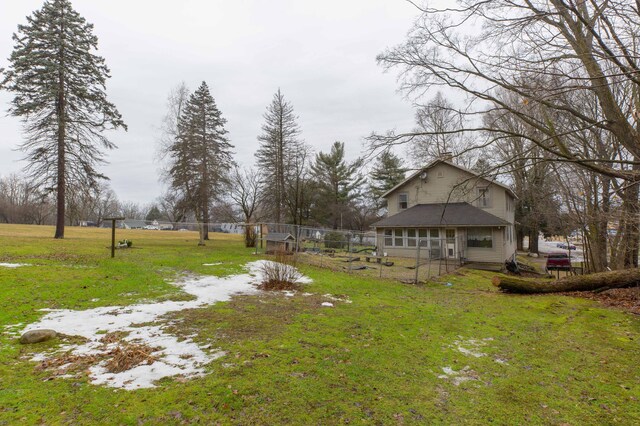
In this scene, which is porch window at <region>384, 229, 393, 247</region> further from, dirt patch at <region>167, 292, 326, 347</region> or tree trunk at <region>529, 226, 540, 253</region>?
tree trunk at <region>529, 226, 540, 253</region>

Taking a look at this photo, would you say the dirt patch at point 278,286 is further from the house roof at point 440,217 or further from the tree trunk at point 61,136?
the tree trunk at point 61,136

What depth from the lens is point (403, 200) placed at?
23.9m

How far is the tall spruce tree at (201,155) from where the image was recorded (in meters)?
23.8

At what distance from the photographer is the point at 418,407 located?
327cm

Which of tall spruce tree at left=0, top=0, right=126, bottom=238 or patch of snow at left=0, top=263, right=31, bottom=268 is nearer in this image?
patch of snow at left=0, top=263, right=31, bottom=268

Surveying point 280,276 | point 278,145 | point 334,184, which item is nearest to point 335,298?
point 280,276

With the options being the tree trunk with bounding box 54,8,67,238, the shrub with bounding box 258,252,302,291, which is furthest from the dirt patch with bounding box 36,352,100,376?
the tree trunk with bounding box 54,8,67,238

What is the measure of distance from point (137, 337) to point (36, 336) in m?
1.30

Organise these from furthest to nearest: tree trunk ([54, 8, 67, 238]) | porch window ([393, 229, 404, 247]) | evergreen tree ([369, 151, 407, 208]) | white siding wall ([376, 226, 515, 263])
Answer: evergreen tree ([369, 151, 407, 208]) < porch window ([393, 229, 404, 247]) < white siding wall ([376, 226, 515, 263]) < tree trunk ([54, 8, 67, 238])

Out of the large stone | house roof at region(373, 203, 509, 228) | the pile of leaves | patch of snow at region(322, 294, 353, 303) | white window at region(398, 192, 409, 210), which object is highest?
white window at region(398, 192, 409, 210)

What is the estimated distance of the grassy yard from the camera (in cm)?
310

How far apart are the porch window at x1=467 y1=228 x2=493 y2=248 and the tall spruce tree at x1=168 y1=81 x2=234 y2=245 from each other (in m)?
17.9

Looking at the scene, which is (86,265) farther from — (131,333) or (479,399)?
(479,399)

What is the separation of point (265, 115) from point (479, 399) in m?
28.0
